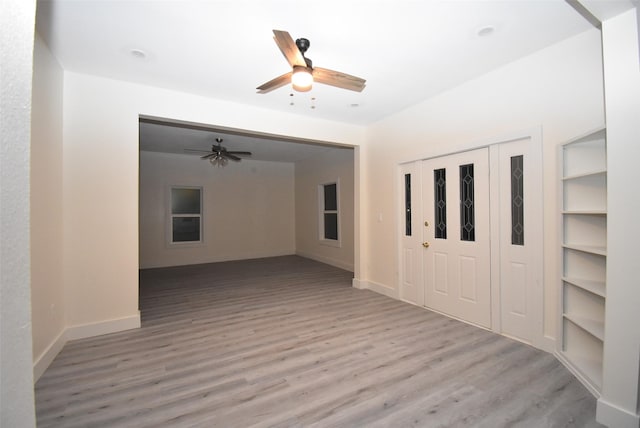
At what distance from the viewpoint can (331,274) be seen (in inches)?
240

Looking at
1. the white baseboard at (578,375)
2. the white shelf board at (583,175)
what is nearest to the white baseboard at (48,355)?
the white baseboard at (578,375)

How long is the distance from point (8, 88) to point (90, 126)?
318 cm

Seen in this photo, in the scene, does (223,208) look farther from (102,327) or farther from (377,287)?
(377,287)

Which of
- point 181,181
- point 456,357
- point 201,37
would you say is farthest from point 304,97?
point 181,181

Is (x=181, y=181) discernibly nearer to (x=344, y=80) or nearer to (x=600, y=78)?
(x=344, y=80)

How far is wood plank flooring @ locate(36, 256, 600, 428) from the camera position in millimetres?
1857

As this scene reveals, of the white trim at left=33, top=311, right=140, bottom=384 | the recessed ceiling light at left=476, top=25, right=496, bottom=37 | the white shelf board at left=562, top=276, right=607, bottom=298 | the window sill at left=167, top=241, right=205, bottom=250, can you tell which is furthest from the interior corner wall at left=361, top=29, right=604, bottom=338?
the window sill at left=167, top=241, right=205, bottom=250

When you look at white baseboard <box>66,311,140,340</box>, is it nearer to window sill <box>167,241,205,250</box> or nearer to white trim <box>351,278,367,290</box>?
white trim <box>351,278,367,290</box>

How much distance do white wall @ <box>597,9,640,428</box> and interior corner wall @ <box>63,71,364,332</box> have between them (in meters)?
4.09

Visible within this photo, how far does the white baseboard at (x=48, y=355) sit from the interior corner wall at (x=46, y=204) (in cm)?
2

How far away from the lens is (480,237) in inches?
128

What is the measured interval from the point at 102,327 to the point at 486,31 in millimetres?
4848

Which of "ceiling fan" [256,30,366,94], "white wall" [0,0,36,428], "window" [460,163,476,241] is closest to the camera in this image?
"white wall" [0,0,36,428]

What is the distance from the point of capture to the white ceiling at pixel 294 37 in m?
2.09
